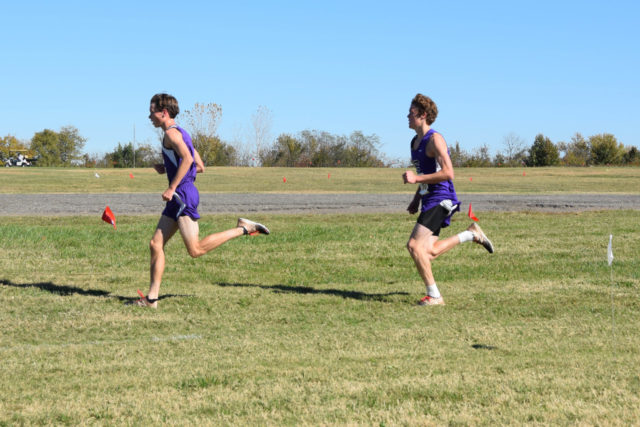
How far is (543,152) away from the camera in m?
67.6

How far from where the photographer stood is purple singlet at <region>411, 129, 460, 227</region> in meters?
7.14

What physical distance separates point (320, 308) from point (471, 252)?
4.57m

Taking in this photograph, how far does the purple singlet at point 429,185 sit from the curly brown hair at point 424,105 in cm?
18

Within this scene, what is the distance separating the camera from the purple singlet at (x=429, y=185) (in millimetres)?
7145

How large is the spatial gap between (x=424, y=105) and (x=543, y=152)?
210 feet

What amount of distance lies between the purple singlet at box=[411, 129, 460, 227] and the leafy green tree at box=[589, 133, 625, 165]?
6847 cm

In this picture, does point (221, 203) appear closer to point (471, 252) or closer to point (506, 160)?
point (471, 252)

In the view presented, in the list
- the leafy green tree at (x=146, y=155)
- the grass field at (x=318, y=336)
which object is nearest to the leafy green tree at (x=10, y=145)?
the leafy green tree at (x=146, y=155)

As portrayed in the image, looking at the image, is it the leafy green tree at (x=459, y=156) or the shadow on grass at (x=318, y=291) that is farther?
the leafy green tree at (x=459, y=156)

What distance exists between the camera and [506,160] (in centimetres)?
6825

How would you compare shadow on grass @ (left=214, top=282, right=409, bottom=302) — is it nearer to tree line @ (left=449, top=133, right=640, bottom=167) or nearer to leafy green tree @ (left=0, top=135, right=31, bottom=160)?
tree line @ (left=449, top=133, right=640, bottom=167)

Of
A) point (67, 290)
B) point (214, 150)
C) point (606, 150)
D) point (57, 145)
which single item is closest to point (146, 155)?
point (214, 150)

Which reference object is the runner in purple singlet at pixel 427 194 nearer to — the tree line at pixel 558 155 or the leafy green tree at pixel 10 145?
the tree line at pixel 558 155

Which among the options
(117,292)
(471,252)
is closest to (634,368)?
(117,292)
